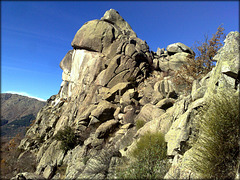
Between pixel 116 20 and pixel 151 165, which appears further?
pixel 116 20

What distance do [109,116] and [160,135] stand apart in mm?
9629

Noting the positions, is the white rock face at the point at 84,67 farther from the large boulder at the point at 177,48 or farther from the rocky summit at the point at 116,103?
the large boulder at the point at 177,48

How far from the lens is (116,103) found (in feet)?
60.3

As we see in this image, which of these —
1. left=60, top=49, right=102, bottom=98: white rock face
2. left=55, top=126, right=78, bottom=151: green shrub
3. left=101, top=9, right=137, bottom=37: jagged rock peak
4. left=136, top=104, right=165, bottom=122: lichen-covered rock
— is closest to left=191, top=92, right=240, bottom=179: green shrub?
left=136, top=104, right=165, bottom=122: lichen-covered rock

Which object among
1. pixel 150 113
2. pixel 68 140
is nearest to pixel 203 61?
pixel 150 113

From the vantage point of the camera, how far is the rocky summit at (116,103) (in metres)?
6.10

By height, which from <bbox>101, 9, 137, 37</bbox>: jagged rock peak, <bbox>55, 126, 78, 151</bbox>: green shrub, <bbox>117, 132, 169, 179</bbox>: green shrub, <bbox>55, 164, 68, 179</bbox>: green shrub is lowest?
<bbox>55, 164, 68, 179</bbox>: green shrub

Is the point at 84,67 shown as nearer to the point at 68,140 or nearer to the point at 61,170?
the point at 68,140

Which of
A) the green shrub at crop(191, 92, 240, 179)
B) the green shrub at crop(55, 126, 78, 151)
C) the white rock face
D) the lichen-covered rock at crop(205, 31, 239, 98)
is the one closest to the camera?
the green shrub at crop(191, 92, 240, 179)

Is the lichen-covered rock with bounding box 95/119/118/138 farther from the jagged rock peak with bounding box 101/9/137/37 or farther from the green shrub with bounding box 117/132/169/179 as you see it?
the jagged rock peak with bounding box 101/9/137/37

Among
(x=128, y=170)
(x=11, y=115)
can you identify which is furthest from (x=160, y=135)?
(x=11, y=115)

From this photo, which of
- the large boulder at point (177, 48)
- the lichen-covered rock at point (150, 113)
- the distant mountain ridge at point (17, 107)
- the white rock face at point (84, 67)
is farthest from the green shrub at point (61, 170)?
the distant mountain ridge at point (17, 107)

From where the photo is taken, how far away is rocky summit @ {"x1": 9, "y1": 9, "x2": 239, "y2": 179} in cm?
610

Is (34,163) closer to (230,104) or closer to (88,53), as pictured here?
(88,53)
